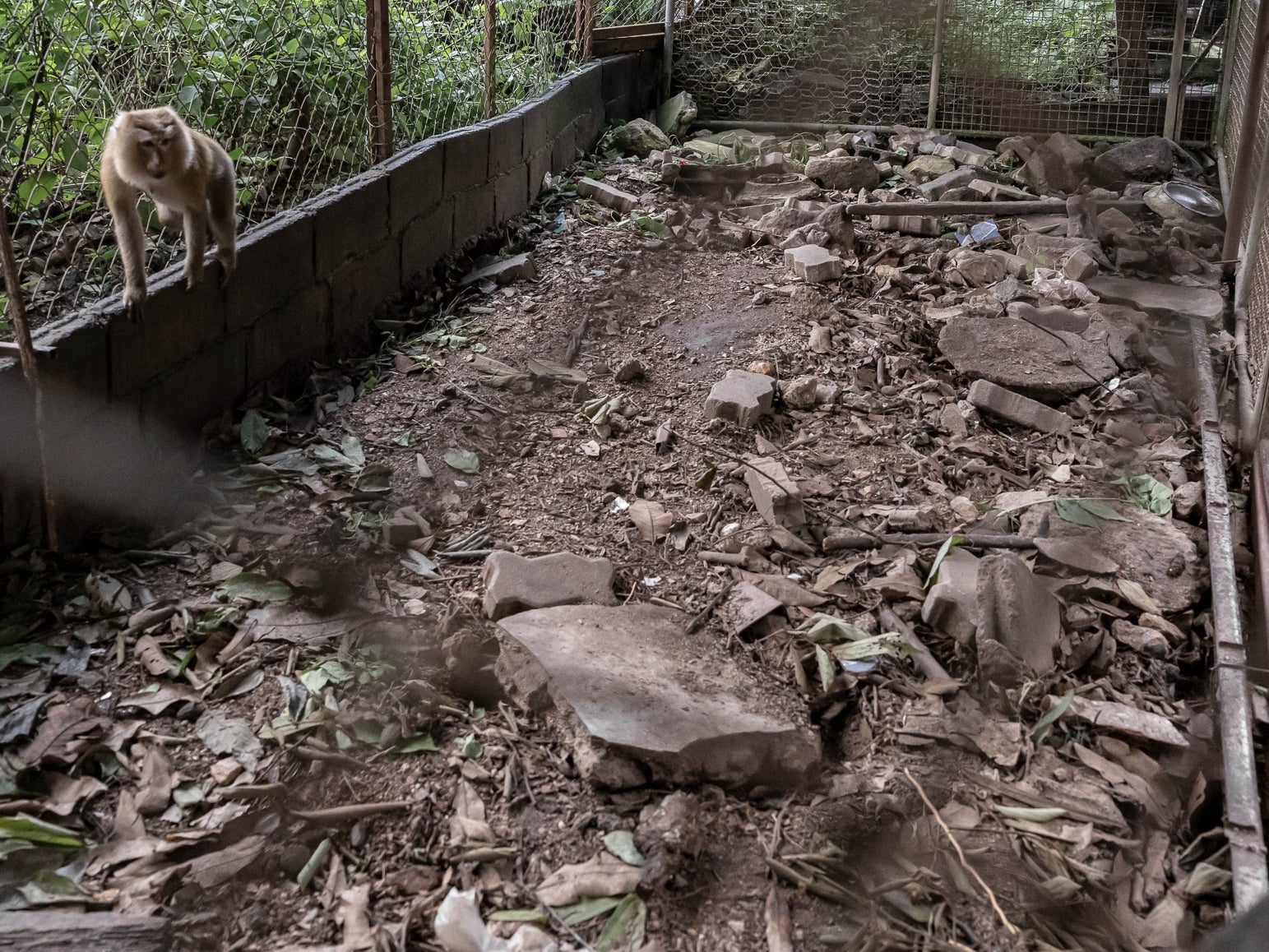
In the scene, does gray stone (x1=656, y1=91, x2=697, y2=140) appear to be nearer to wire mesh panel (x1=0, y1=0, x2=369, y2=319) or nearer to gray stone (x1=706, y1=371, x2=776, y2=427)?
wire mesh panel (x1=0, y1=0, x2=369, y2=319)

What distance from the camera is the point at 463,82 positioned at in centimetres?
733

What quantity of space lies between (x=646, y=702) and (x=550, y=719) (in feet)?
0.89

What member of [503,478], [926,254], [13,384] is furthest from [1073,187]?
[13,384]

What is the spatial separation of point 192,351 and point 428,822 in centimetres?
241

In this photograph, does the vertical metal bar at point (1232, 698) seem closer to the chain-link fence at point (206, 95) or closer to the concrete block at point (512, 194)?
the chain-link fence at point (206, 95)

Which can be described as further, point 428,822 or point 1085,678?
point 1085,678

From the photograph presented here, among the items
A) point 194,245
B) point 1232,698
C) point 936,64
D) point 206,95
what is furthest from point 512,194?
point 1232,698

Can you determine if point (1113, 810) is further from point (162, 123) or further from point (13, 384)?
point (162, 123)

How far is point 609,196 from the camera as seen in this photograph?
26.6 feet

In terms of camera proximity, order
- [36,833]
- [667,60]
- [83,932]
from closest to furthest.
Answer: [83,932]
[36,833]
[667,60]

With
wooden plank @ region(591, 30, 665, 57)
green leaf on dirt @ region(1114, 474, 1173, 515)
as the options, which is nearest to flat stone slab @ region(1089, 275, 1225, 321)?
green leaf on dirt @ region(1114, 474, 1173, 515)

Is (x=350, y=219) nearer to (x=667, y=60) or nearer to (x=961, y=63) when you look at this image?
(x=667, y=60)

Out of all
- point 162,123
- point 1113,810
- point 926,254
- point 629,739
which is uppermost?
point 162,123

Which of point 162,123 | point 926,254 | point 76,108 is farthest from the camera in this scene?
point 926,254
